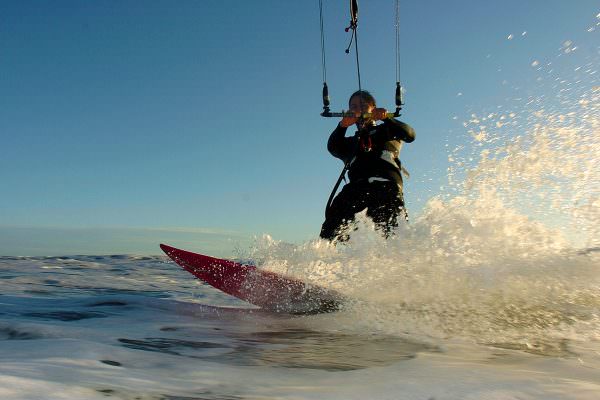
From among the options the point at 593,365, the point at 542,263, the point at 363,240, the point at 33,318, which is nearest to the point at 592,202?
the point at 542,263

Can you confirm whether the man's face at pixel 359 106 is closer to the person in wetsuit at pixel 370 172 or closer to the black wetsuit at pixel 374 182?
the person in wetsuit at pixel 370 172

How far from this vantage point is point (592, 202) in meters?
4.21

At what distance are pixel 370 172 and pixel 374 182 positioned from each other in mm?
148

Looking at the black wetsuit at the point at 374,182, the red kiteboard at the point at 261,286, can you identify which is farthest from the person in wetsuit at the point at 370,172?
the red kiteboard at the point at 261,286

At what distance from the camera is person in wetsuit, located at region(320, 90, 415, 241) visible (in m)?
5.48

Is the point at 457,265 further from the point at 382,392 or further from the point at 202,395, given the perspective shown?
the point at 202,395

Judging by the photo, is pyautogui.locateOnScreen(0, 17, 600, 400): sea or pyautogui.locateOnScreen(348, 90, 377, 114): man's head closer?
pyautogui.locateOnScreen(0, 17, 600, 400): sea

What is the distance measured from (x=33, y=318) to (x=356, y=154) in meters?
3.92

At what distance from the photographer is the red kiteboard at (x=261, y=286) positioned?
446cm

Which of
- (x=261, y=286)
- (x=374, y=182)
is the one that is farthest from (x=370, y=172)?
(x=261, y=286)

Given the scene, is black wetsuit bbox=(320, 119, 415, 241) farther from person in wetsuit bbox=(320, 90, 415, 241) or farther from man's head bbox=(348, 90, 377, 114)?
man's head bbox=(348, 90, 377, 114)

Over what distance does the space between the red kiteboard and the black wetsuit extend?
1.09m

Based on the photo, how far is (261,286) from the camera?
4855 mm

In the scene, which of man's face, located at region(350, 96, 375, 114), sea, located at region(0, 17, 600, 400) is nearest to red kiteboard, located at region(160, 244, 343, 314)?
sea, located at region(0, 17, 600, 400)
